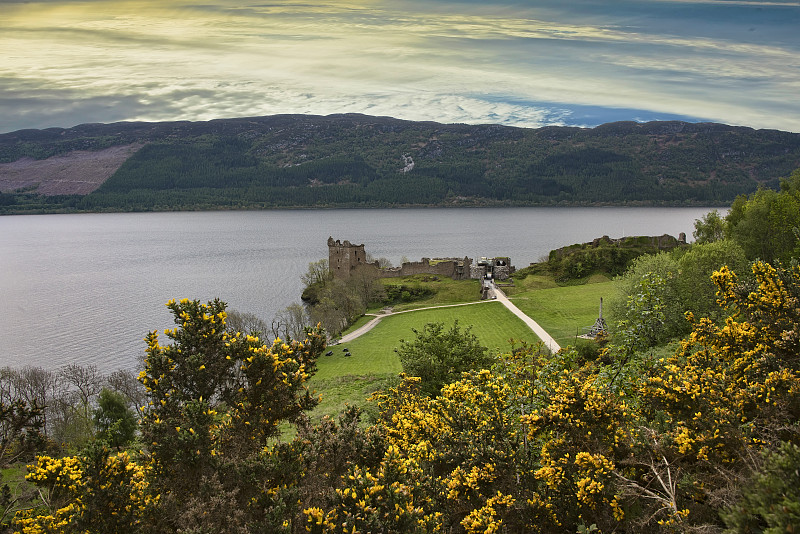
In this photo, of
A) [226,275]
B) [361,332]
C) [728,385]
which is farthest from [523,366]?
[226,275]

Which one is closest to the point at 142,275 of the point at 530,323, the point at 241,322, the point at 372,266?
the point at 372,266

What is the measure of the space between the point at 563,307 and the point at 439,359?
33655 mm

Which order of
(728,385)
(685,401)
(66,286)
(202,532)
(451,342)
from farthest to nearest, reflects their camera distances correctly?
(66,286) < (451,342) < (728,385) < (685,401) < (202,532)

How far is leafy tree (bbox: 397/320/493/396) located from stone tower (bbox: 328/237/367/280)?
5753cm

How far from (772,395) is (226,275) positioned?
113 meters

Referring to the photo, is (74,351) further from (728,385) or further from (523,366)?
(728,385)

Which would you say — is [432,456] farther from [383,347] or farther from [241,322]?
[241,322]

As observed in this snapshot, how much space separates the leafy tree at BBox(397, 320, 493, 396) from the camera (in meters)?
23.6

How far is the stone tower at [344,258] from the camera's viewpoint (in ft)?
272

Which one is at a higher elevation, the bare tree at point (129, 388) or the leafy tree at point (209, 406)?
the leafy tree at point (209, 406)

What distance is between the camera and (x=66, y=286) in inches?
4102

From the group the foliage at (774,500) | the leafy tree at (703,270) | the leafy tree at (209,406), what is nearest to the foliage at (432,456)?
the leafy tree at (209,406)

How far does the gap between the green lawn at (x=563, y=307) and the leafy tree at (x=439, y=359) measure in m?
16.6

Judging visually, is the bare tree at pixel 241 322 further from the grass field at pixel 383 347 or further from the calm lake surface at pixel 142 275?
the calm lake surface at pixel 142 275
